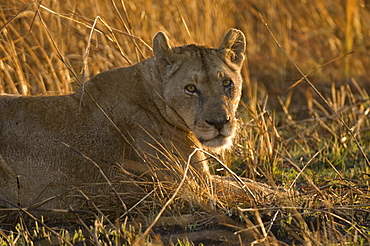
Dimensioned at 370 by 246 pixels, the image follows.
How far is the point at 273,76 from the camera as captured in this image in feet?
34.1

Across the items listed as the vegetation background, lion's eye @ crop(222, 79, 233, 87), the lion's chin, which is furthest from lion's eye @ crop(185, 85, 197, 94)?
the vegetation background

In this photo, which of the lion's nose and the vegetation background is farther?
the lion's nose

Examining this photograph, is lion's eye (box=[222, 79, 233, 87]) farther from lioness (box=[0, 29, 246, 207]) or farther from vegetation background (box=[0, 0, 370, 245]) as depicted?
vegetation background (box=[0, 0, 370, 245])

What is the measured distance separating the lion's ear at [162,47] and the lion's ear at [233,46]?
0.47 metres

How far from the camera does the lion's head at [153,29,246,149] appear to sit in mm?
4457

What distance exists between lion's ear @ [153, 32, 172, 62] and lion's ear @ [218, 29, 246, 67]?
1.53 ft

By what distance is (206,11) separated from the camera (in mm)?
8133

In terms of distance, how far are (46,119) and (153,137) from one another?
0.86 metres

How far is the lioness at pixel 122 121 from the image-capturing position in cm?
446

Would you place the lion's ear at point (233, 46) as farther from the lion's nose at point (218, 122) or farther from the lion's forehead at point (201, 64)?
the lion's nose at point (218, 122)

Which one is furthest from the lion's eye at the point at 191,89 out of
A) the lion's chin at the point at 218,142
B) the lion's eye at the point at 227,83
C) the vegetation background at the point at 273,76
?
the vegetation background at the point at 273,76

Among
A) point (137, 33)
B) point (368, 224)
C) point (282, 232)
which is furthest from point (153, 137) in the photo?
point (137, 33)

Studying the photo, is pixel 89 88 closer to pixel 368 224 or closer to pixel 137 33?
pixel 368 224

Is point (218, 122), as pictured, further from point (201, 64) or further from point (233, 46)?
point (233, 46)
